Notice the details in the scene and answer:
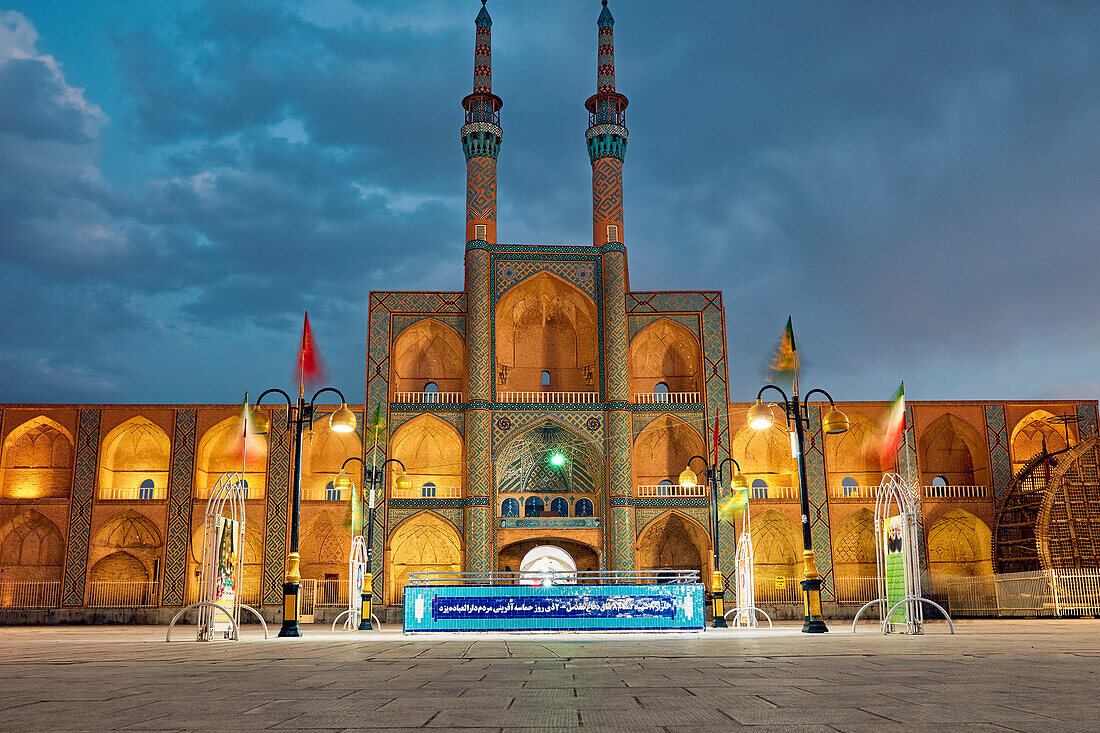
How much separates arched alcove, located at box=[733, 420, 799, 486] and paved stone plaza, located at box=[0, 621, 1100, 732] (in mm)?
26772

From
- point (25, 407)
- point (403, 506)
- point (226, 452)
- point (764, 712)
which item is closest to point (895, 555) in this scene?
point (764, 712)

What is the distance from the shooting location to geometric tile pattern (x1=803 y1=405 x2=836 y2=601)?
31.1 meters

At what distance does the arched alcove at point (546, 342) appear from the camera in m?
33.6

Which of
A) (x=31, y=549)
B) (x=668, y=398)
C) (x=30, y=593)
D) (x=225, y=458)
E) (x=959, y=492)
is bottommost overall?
(x=30, y=593)

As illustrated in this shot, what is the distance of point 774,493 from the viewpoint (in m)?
33.8

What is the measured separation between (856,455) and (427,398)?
56.5 feet

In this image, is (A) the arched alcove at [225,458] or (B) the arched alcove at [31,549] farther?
(A) the arched alcove at [225,458]

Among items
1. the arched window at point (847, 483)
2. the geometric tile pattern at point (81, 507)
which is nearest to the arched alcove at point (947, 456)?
the arched window at point (847, 483)

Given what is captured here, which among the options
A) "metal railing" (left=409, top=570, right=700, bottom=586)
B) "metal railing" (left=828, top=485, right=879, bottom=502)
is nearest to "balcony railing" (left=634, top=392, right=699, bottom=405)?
"metal railing" (left=828, top=485, right=879, bottom=502)

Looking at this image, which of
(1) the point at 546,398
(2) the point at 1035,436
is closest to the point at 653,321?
(1) the point at 546,398

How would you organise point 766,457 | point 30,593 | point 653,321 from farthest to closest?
point 766,457 → point 653,321 → point 30,593

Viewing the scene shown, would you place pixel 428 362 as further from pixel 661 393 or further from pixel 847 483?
pixel 847 483

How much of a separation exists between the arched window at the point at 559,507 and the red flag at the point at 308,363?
676 inches

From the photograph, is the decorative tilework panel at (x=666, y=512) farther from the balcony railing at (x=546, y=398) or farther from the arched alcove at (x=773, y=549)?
the balcony railing at (x=546, y=398)
